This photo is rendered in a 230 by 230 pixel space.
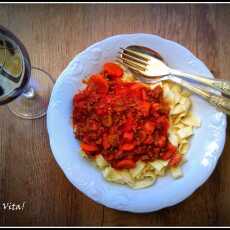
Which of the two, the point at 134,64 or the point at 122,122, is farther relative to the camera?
the point at 134,64

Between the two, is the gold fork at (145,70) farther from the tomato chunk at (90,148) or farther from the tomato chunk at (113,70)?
the tomato chunk at (90,148)

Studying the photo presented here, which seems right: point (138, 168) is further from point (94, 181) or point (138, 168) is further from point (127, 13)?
point (127, 13)

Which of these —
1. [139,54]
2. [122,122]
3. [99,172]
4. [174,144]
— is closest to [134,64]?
[139,54]

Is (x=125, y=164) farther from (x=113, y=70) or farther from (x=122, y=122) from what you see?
(x=113, y=70)

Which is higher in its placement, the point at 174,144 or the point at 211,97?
the point at 211,97

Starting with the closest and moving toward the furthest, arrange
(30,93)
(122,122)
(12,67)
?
(12,67), (122,122), (30,93)

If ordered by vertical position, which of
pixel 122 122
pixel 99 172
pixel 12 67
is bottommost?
pixel 99 172
